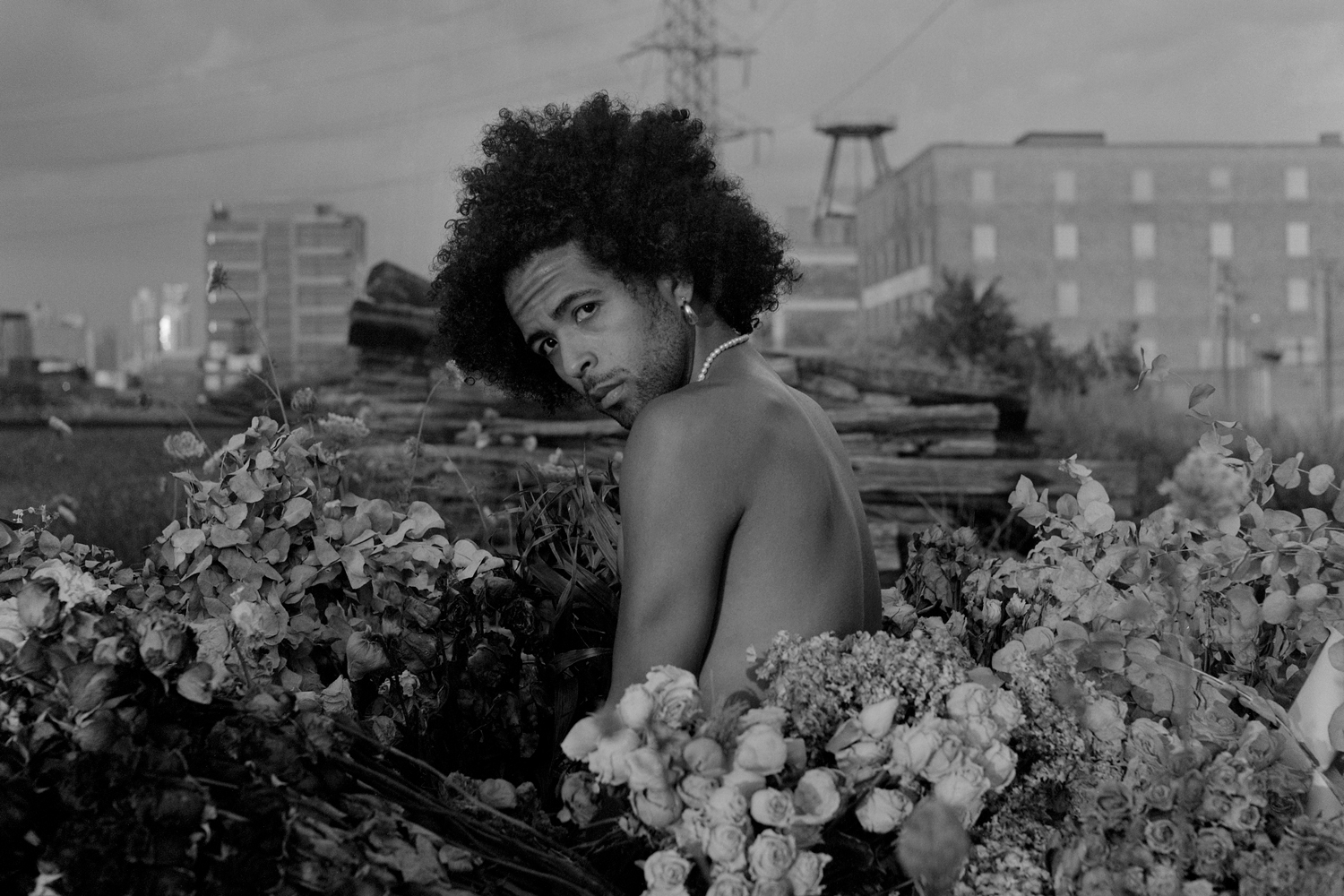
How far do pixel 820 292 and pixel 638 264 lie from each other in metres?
77.3

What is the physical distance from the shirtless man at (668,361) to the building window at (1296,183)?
66.5 metres

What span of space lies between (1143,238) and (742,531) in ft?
210

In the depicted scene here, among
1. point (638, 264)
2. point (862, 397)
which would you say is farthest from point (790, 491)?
point (862, 397)

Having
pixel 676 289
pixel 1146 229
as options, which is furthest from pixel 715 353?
pixel 1146 229

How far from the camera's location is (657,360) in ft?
7.45

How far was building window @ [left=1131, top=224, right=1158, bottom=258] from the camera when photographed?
61.7 meters

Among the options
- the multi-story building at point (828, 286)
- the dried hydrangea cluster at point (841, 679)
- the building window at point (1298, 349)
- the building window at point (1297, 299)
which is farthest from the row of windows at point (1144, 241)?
the dried hydrangea cluster at point (841, 679)

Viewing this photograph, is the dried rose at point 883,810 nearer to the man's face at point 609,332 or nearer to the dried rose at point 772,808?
the dried rose at point 772,808

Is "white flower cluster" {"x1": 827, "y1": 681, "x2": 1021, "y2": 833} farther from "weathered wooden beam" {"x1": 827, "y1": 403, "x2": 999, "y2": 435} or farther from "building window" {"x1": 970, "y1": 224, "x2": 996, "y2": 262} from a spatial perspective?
"building window" {"x1": 970, "y1": 224, "x2": 996, "y2": 262}

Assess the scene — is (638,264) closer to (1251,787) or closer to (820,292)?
(1251,787)

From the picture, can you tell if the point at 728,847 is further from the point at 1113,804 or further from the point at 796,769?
the point at 1113,804

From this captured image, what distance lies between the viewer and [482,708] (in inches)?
89.5

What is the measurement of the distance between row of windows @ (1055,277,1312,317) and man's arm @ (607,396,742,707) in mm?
61795

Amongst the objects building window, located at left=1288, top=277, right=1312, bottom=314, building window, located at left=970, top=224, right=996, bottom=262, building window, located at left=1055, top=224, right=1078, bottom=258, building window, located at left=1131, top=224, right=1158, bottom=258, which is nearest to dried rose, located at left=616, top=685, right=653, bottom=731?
building window, located at left=970, top=224, right=996, bottom=262
